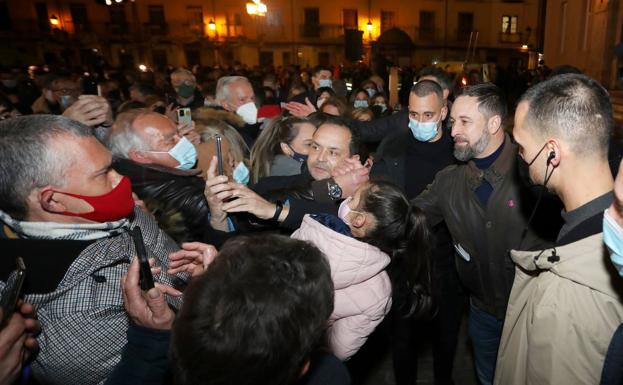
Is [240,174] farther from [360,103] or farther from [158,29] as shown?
[158,29]

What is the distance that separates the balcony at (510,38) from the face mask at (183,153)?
Result: 1789 inches

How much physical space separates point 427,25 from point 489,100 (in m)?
43.0

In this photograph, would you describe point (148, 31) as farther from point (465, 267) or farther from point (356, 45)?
point (465, 267)

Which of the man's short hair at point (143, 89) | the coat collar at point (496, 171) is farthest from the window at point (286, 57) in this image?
the coat collar at point (496, 171)

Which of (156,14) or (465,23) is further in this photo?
(465,23)

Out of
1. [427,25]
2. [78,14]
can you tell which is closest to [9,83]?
[78,14]

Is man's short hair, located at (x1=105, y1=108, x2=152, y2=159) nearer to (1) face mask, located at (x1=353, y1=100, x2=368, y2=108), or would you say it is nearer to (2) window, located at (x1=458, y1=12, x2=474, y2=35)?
(1) face mask, located at (x1=353, y1=100, x2=368, y2=108)

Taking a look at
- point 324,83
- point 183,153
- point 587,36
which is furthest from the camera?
point 587,36

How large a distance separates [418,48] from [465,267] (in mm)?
42021

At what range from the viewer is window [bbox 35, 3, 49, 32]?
36094mm

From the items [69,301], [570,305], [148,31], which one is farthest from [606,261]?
[148,31]

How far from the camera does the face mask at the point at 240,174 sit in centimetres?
309

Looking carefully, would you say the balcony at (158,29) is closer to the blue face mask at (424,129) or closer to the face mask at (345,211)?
the blue face mask at (424,129)

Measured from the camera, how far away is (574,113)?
62.5 inches
